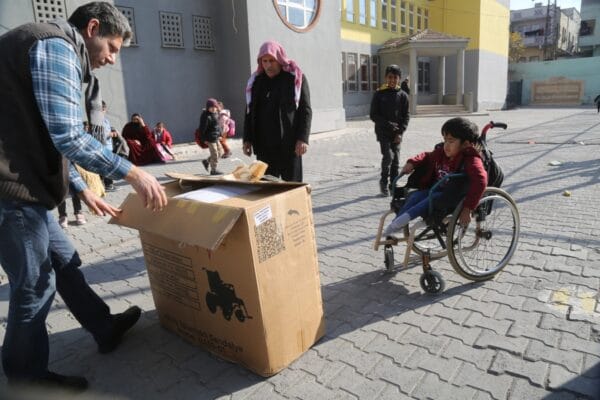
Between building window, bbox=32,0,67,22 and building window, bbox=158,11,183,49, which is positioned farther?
building window, bbox=158,11,183,49

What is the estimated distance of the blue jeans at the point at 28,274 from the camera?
1.91m

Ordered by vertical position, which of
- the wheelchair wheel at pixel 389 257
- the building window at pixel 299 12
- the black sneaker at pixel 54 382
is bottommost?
the black sneaker at pixel 54 382

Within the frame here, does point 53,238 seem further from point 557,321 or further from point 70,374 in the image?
point 557,321

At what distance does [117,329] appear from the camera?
8.72 ft

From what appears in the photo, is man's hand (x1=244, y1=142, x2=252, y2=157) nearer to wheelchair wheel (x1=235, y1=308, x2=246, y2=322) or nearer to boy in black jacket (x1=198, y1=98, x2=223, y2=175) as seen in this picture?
wheelchair wheel (x1=235, y1=308, x2=246, y2=322)

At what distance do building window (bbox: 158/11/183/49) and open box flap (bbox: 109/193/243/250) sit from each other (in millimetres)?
12079

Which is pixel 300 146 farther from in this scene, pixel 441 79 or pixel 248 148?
pixel 441 79

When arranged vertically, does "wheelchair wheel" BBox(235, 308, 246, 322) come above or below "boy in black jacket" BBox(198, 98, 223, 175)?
below

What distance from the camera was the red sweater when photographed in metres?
2.93

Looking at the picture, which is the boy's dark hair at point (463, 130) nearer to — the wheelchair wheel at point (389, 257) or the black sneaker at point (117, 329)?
the wheelchair wheel at point (389, 257)

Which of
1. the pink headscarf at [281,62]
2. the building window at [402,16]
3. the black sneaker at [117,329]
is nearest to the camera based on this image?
the black sneaker at [117,329]

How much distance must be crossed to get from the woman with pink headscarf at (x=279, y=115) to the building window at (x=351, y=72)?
20.5 m

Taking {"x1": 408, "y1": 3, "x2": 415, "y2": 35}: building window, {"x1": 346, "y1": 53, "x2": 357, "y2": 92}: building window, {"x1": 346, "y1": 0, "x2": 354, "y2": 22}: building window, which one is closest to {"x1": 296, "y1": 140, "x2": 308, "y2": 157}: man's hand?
{"x1": 346, "y1": 53, "x2": 357, "y2": 92}: building window

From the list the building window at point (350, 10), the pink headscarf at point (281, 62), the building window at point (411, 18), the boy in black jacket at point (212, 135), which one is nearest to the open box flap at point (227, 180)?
the pink headscarf at point (281, 62)
